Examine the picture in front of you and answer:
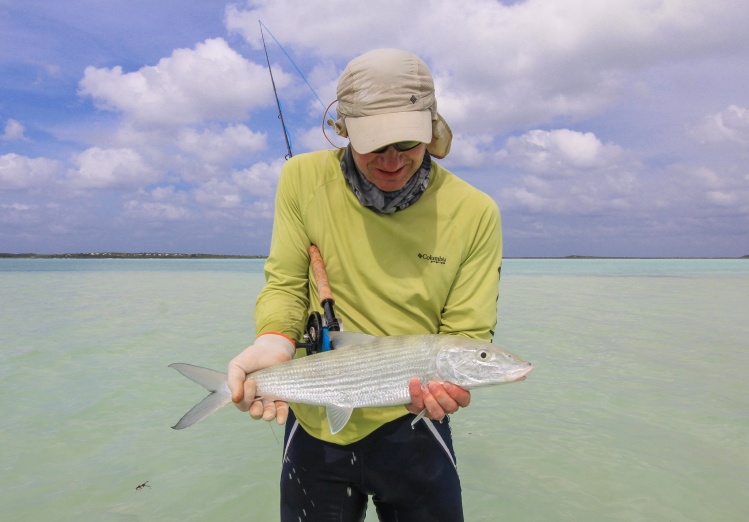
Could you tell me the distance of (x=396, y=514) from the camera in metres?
2.78

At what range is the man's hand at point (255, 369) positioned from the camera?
255 cm

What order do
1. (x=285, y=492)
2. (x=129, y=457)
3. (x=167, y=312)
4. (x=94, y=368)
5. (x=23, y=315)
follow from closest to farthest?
(x=285, y=492), (x=129, y=457), (x=94, y=368), (x=23, y=315), (x=167, y=312)

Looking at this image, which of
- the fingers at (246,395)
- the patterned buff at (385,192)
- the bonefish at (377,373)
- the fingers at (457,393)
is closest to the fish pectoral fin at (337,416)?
the bonefish at (377,373)

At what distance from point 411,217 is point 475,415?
5256 mm

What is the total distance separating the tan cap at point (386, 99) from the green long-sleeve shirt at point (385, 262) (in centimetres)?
38

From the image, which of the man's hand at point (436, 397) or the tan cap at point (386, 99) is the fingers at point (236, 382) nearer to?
the man's hand at point (436, 397)

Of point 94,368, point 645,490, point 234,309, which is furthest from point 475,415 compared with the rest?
point 234,309

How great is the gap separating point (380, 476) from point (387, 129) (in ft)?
5.44

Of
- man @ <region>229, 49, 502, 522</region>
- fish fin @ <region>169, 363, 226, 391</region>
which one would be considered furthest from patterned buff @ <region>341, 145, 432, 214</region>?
fish fin @ <region>169, 363, 226, 391</region>

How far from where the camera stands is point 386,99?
252 cm

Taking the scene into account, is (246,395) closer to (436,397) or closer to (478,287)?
(436,397)

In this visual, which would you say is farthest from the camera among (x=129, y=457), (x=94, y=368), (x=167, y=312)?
(x=167, y=312)

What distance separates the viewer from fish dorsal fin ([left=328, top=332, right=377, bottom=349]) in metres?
2.62

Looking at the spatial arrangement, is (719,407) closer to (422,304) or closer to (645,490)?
(645,490)
